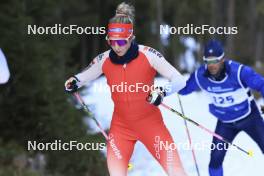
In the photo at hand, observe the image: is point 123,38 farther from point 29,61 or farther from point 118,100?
point 29,61

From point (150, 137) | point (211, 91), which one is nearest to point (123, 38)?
point (150, 137)

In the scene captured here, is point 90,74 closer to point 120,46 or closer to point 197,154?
point 120,46

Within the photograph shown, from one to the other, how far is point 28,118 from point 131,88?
138 inches

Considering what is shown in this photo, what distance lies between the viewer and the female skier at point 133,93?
15.9ft

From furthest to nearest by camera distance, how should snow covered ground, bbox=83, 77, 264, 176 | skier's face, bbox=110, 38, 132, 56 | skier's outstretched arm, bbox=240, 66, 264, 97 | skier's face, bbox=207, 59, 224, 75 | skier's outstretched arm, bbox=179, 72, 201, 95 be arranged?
snow covered ground, bbox=83, 77, 264, 176, skier's outstretched arm, bbox=179, 72, 201, 95, skier's face, bbox=207, 59, 224, 75, skier's outstretched arm, bbox=240, 66, 264, 97, skier's face, bbox=110, 38, 132, 56

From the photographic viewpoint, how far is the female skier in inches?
191

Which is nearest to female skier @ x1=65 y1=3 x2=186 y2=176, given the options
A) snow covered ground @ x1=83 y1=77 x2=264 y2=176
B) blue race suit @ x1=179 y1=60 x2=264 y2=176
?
blue race suit @ x1=179 y1=60 x2=264 y2=176

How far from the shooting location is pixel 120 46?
482 cm

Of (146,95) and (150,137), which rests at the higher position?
(146,95)

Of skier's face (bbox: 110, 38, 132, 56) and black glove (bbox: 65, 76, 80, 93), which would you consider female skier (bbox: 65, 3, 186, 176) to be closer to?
skier's face (bbox: 110, 38, 132, 56)

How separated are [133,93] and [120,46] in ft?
1.43

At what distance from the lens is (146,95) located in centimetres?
492

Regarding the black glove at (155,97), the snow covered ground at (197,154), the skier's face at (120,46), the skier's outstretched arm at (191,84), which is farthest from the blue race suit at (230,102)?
the snow covered ground at (197,154)

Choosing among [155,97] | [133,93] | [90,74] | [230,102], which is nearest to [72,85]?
[90,74]
